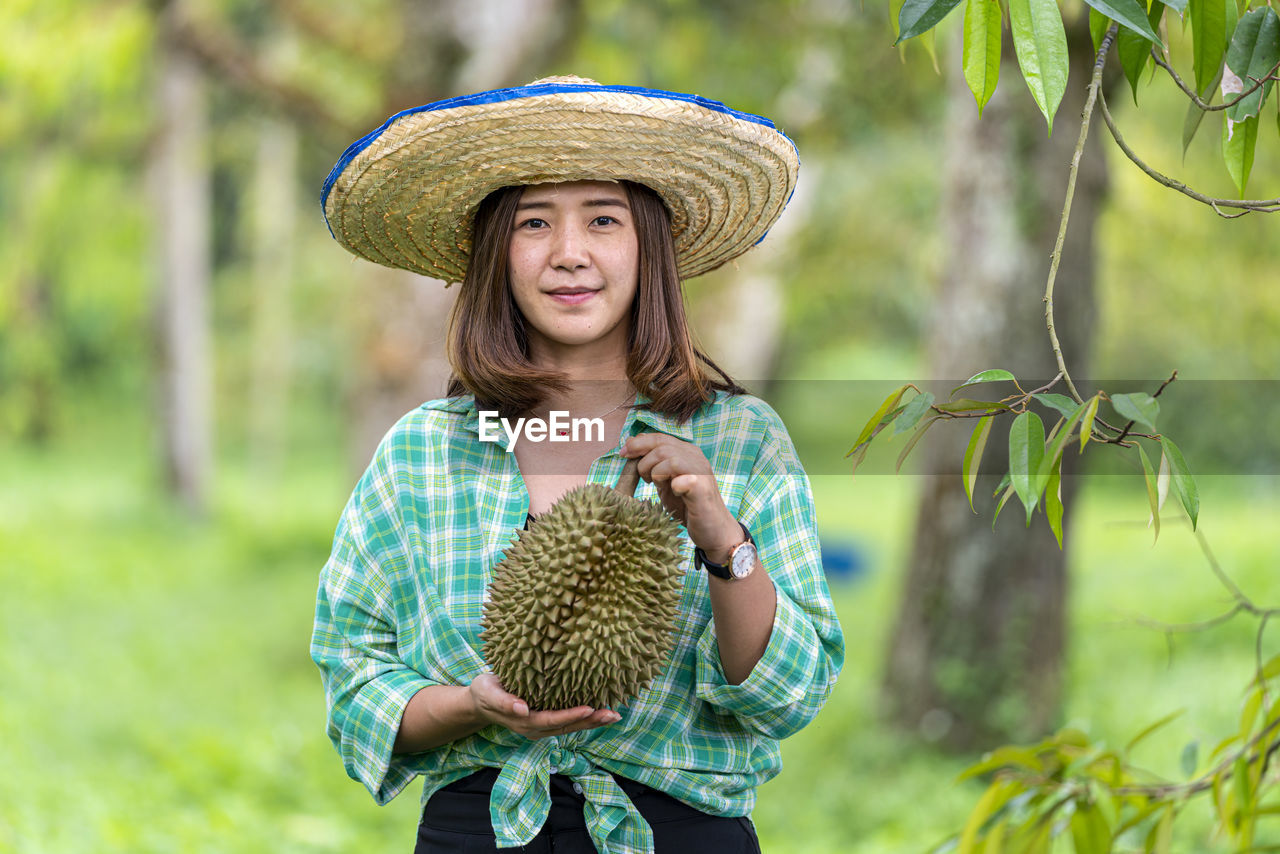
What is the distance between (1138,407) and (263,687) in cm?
545

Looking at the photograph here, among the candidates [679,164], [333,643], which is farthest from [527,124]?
[333,643]

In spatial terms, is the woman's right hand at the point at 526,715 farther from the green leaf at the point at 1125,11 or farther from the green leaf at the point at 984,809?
the green leaf at the point at 1125,11

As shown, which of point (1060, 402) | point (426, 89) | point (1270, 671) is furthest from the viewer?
point (426, 89)

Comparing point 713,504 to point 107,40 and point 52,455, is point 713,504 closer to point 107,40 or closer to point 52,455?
point 107,40

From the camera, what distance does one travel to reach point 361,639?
5.11ft

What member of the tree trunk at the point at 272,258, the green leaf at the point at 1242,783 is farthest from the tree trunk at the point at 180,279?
the green leaf at the point at 1242,783

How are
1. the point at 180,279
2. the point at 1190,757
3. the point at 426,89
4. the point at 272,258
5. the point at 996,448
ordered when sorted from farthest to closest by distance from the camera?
the point at 272,258 → the point at 180,279 → the point at 426,89 → the point at 996,448 → the point at 1190,757

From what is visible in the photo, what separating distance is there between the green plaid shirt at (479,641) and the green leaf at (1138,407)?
18.5 inches

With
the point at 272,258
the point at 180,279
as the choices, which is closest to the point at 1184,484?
the point at 180,279

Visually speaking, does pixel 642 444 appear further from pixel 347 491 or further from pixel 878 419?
pixel 347 491

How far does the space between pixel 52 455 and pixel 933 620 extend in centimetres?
1222

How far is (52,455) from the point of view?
1398 centimetres

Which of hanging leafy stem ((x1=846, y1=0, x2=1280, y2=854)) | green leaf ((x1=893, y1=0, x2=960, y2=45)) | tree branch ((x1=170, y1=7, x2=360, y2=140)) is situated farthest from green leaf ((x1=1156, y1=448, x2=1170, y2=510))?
tree branch ((x1=170, y1=7, x2=360, y2=140))

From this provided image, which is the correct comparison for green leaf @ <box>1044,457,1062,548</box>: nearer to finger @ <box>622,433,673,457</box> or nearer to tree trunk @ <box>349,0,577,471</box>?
finger @ <box>622,433,673,457</box>
